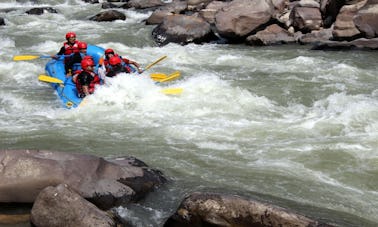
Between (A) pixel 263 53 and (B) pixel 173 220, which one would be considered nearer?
(B) pixel 173 220

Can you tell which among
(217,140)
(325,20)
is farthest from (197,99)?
(325,20)

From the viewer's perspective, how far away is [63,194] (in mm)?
3729

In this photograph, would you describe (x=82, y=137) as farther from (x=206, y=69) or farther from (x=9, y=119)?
(x=206, y=69)

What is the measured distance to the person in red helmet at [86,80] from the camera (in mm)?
8242

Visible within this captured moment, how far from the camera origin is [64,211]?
3633 millimetres

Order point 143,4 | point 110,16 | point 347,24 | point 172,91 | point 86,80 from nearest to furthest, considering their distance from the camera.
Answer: point 86,80 → point 172,91 → point 347,24 → point 110,16 → point 143,4

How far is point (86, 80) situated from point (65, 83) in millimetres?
538

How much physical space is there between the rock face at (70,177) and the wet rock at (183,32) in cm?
905

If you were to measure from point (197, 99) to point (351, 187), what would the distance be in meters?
3.78

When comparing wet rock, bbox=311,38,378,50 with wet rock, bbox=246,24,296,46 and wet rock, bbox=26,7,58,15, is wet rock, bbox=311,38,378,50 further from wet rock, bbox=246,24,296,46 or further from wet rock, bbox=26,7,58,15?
wet rock, bbox=26,7,58,15

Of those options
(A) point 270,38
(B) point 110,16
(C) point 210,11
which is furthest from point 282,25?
(B) point 110,16

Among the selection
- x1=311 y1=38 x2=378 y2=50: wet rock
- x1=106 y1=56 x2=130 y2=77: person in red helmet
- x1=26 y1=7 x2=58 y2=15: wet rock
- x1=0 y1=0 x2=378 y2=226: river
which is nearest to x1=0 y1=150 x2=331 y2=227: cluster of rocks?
x1=0 y1=0 x2=378 y2=226: river

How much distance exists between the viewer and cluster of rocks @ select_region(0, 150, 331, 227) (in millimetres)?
3523

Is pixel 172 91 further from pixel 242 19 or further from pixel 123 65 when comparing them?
pixel 242 19
